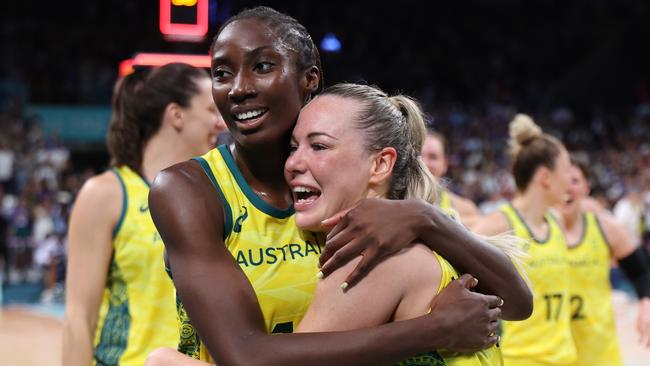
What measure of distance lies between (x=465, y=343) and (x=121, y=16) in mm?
19387

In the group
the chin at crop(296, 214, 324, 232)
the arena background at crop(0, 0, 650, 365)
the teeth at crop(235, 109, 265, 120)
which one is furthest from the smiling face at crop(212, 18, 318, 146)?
the arena background at crop(0, 0, 650, 365)

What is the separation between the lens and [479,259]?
209cm

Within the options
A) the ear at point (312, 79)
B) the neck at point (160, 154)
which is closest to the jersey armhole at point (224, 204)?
the ear at point (312, 79)

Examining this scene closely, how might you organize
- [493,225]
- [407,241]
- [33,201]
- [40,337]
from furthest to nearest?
[33,201] < [40,337] < [493,225] < [407,241]

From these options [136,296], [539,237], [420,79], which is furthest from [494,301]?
[420,79]

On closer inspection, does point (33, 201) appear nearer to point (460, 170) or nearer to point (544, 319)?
point (460, 170)

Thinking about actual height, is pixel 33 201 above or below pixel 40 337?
above

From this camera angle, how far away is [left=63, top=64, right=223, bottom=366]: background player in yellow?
3.02m

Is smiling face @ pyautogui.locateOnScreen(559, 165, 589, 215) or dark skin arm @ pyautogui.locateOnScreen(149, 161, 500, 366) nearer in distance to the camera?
dark skin arm @ pyautogui.locateOnScreen(149, 161, 500, 366)

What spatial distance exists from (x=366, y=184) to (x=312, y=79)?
319 mm

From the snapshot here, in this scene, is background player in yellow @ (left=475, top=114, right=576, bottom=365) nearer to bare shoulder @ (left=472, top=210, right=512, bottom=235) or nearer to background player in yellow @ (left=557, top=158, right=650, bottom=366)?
bare shoulder @ (left=472, top=210, right=512, bottom=235)

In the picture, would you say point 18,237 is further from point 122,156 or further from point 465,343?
Answer: point 465,343

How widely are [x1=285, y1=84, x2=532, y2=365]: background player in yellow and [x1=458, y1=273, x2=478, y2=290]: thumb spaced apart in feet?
0.08

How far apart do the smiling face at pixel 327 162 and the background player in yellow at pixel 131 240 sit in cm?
113
